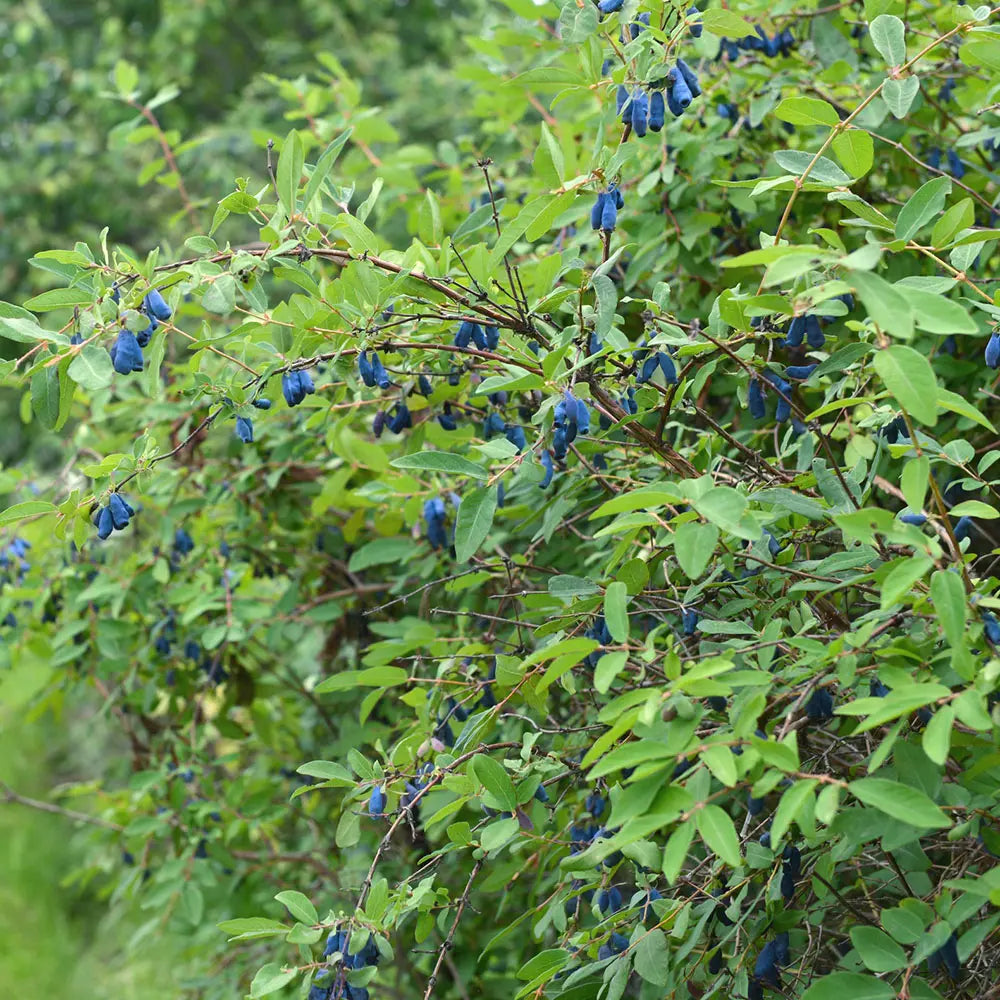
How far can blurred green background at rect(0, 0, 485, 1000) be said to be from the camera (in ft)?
18.2

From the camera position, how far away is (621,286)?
7.92 ft

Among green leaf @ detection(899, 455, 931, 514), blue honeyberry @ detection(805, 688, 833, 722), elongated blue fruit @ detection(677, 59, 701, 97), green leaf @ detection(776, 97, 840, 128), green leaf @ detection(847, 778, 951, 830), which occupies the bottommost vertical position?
blue honeyberry @ detection(805, 688, 833, 722)

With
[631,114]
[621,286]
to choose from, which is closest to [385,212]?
[621,286]

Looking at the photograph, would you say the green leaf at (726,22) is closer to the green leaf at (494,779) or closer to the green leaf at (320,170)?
the green leaf at (320,170)

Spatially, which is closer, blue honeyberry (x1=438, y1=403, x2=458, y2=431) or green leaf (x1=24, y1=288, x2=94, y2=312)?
green leaf (x1=24, y1=288, x2=94, y2=312)

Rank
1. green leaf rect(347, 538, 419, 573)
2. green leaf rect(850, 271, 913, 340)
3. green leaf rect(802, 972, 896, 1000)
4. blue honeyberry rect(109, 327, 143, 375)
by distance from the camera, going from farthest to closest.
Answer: green leaf rect(347, 538, 419, 573), blue honeyberry rect(109, 327, 143, 375), green leaf rect(802, 972, 896, 1000), green leaf rect(850, 271, 913, 340)

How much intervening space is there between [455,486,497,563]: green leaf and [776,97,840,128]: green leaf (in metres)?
0.62

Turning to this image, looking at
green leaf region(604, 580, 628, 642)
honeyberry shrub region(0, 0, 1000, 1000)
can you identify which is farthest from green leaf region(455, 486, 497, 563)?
green leaf region(604, 580, 628, 642)

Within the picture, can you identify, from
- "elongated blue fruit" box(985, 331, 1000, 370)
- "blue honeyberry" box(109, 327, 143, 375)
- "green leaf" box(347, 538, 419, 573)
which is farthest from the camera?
"green leaf" box(347, 538, 419, 573)

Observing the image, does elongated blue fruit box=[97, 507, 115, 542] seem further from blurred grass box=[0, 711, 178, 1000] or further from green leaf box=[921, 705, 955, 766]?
blurred grass box=[0, 711, 178, 1000]

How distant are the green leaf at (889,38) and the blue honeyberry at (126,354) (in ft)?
3.51

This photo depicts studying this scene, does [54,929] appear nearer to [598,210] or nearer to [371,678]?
[371,678]

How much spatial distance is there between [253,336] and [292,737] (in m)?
1.88

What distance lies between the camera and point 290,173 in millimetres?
1515
